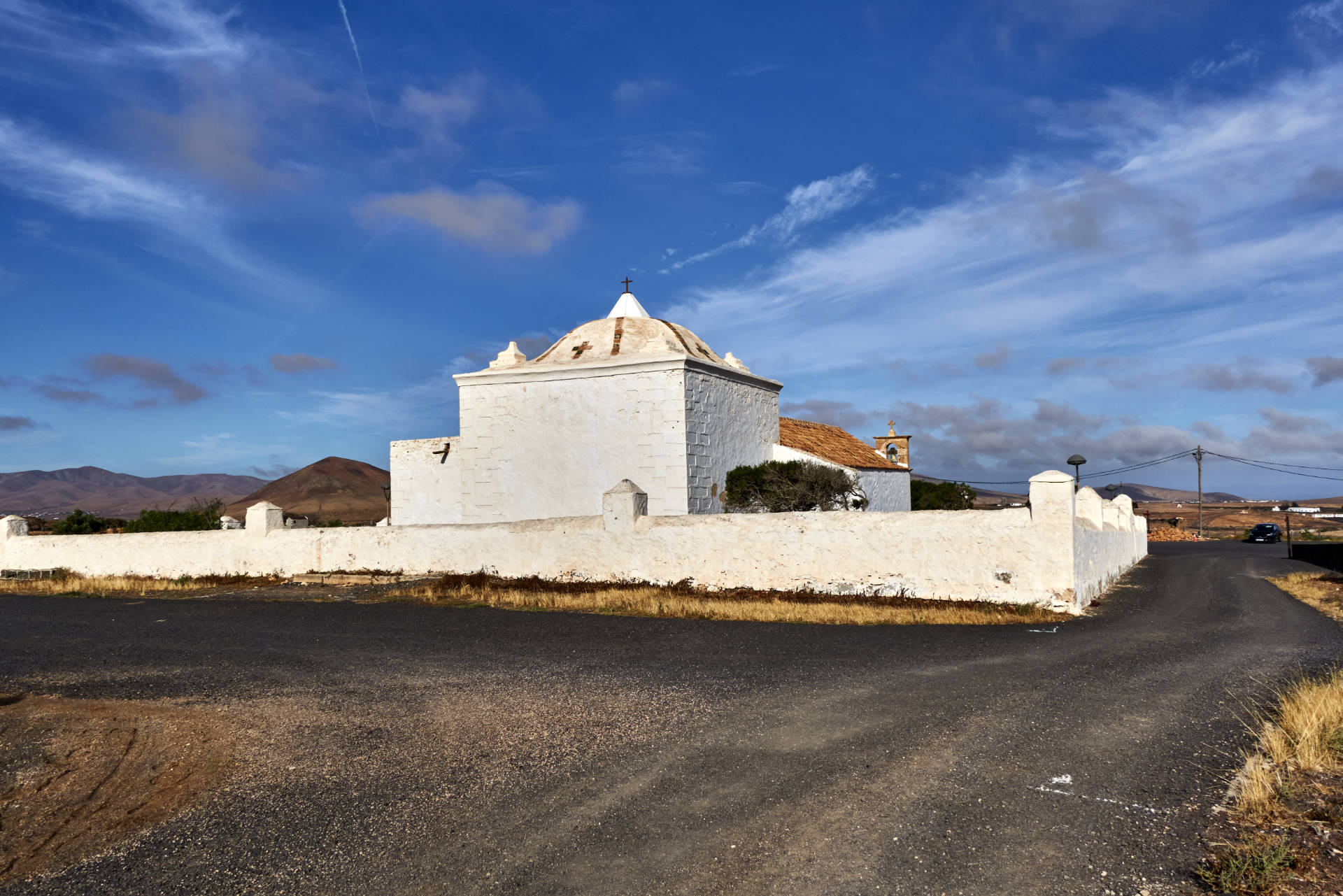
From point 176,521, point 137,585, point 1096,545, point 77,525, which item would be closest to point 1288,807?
point 1096,545

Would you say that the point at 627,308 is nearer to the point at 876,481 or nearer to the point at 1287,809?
the point at 876,481

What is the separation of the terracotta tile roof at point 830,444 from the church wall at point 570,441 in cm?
563

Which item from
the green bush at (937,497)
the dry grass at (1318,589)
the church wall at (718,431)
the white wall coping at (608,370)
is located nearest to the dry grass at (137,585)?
the white wall coping at (608,370)

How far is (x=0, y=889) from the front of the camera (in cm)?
367

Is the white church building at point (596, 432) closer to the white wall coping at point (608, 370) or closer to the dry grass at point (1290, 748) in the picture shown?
the white wall coping at point (608, 370)

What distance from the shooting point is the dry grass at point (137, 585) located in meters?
17.9

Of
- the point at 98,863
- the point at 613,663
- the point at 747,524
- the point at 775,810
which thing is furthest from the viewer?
the point at 747,524

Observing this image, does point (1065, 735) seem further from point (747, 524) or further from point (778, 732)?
point (747, 524)

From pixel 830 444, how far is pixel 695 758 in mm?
24156

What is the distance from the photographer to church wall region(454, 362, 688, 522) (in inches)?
785

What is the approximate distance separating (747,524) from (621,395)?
6693mm

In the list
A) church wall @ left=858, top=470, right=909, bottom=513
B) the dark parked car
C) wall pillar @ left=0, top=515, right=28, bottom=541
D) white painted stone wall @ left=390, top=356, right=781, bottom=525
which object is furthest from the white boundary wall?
the dark parked car

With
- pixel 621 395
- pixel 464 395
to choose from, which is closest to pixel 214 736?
pixel 621 395

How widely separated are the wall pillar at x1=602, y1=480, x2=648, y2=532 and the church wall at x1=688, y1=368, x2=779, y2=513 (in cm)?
393
